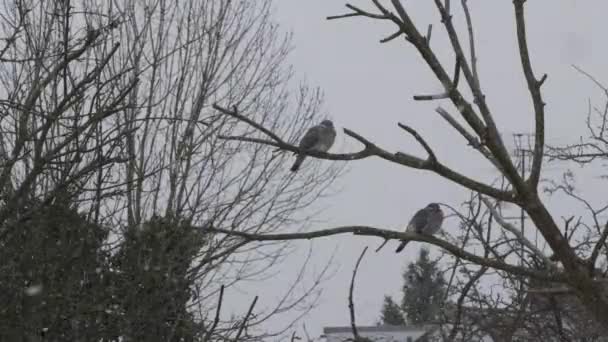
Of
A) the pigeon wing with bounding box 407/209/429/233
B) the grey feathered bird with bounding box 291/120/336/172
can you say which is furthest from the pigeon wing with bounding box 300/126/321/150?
the pigeon wing with bounding box 407/209/429/233

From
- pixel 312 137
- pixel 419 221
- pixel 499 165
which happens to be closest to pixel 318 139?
pixel 312 137

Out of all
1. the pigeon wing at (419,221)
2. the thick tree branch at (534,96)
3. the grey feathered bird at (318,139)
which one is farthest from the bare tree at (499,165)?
the grey feathered bird at (318,139)

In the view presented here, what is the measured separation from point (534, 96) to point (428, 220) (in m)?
6.40

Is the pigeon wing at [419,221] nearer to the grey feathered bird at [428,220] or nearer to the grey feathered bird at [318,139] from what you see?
the grey feathered bird at [428,220]

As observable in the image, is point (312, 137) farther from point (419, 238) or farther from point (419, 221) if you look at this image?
point (419, 238)

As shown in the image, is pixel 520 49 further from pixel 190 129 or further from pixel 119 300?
pixel 190 129

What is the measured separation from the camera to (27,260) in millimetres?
4863

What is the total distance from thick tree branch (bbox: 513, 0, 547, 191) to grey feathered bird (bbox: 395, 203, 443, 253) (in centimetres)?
627

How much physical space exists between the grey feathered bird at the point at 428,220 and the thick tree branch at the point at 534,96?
627 centimetres

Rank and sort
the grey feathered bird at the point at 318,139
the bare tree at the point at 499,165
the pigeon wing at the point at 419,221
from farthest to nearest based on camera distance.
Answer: the grey feathered bird at the point at 318,139
the pigeon wing at the point at 419,221
the bare tree at the point at 499,165

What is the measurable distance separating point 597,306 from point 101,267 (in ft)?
16.5

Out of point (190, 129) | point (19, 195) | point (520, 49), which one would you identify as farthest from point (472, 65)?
point (190, 129)

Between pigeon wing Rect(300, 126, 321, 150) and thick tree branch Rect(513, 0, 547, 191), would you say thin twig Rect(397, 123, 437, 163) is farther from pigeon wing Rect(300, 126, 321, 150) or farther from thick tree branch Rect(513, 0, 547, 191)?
pigeon wing Rect(300, 126, 321, 150)

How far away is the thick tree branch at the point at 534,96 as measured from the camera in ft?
5.82
